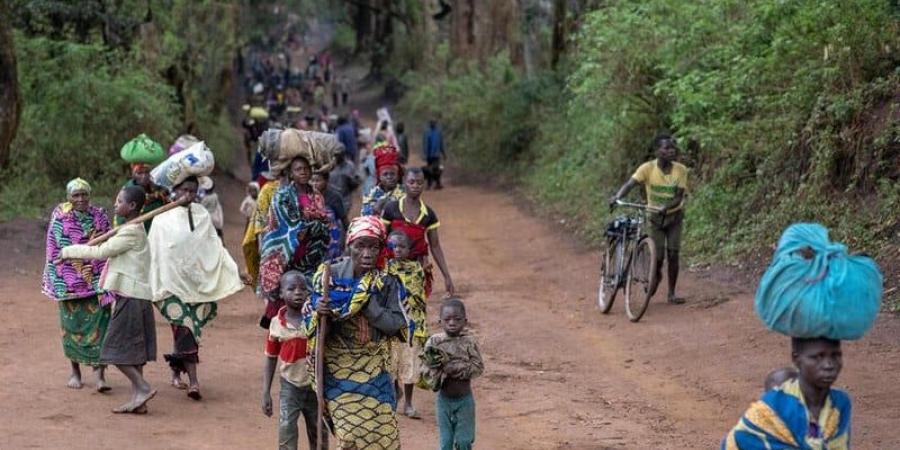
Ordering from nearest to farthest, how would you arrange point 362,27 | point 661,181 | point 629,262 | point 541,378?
point 541,378 → point 661,181 → point 629,262 → point 362,27

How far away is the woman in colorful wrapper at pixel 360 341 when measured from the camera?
667cm

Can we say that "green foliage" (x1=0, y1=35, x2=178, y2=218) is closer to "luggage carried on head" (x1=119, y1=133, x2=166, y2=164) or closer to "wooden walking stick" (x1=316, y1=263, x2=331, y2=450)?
"luggage carried on head" (x1=119, y1=133, x2=166, y2=164)

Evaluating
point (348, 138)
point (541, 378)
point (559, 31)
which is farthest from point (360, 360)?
point (559, 31)

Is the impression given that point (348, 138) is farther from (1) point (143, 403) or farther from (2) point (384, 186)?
(1) point (143, 403)

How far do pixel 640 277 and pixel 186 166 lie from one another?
17.8ft

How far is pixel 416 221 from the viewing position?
1018cm

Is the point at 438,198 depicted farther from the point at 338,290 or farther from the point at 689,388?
the point at 338,290

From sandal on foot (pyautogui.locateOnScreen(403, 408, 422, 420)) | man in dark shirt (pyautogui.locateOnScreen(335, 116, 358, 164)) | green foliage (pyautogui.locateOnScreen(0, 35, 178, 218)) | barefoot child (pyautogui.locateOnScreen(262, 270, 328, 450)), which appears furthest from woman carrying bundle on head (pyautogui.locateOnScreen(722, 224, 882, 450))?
man in dark shirt (pyautogui.locateOnScreen(335, 116, 358, 164))

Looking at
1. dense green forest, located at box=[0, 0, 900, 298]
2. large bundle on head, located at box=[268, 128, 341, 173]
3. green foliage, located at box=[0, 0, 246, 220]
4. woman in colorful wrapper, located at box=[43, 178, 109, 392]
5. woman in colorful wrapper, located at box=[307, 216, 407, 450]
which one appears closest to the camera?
woman in colorful wrapper, located at box=[307, 216, 407, 450]

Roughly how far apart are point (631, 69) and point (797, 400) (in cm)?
1581

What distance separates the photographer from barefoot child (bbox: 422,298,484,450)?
24.6 feet

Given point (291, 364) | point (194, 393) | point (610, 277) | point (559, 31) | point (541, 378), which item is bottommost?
point (541, 378)

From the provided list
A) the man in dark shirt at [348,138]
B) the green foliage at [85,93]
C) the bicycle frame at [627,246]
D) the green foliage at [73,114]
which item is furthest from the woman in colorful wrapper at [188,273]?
the man in dark shirt at [348,138]

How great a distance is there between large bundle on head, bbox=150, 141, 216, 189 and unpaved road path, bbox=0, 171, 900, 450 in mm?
1624
